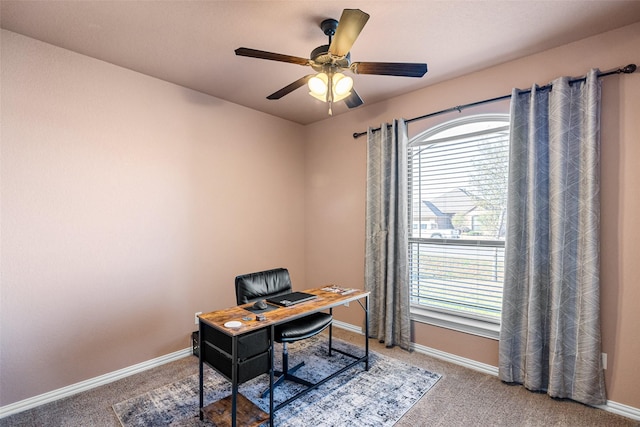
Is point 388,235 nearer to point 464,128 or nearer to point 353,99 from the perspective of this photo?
point 464,128

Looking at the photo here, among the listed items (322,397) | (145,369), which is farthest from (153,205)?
(322,397)

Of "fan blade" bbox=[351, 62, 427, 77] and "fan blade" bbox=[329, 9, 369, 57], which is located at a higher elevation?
"fan blade" bbox=[329, 9, 369, 57]

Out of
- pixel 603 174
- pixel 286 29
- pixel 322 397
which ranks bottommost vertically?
pixel 322 397

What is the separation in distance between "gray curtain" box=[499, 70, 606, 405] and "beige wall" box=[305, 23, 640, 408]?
0.41ft

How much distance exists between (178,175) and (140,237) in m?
0.71

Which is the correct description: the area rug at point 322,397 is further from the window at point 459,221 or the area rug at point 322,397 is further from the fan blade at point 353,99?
the fan blade at point 353,99

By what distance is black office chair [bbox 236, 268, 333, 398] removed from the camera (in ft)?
7.93

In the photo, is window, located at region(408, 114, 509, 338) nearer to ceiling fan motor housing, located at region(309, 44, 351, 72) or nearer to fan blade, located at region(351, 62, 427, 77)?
fan blade, located at region(351, 62, 427, 77)

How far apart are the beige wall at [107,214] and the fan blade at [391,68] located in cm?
204

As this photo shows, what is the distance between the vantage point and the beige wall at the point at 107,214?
2309 mm

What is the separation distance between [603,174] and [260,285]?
9.23 feet

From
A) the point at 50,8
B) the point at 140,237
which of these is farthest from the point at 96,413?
the point at 50,8

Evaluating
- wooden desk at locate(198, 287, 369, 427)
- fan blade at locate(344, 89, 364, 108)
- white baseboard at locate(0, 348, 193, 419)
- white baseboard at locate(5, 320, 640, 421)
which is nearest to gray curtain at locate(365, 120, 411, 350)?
white baseboard at locate(5, 320, 640, 421)

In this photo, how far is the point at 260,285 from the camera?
2781mm
